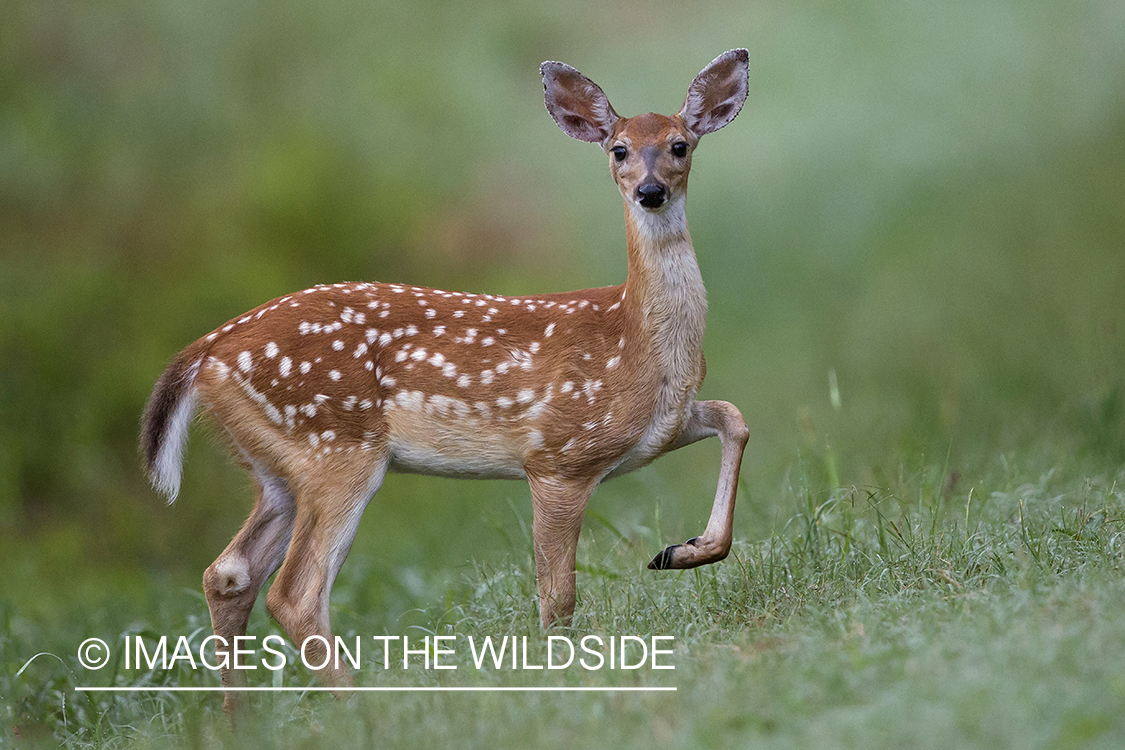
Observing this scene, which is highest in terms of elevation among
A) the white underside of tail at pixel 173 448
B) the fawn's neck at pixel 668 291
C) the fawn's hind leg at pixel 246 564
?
the fawn's neck at pixel 668 291

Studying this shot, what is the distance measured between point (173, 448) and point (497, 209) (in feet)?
22.4

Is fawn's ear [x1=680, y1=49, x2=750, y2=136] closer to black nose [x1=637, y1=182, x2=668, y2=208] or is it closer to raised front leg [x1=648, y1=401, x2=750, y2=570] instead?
black nose [x1=637, y1=182, x2=668, y2=208]

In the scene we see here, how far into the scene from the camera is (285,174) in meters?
11.0

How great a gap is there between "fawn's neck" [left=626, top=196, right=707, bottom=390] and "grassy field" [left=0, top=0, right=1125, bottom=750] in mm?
849

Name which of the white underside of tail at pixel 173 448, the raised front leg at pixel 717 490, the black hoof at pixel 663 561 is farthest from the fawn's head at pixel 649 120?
the white underside of tail at pixel 173 448

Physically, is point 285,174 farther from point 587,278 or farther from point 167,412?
point 167,412

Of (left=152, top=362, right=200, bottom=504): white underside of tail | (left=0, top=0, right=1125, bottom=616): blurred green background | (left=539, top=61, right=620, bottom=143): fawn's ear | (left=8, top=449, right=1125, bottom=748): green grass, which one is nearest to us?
(left=8, top=449, right=1125, bottom=748): green grass

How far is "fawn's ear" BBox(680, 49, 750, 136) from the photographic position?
15.8 ft

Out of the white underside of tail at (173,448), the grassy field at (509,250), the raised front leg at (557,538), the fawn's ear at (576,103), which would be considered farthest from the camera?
the grassy field at (509,250)

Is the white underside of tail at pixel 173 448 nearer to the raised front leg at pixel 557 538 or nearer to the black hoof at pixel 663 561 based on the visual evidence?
the raised front leg at pixel 557 538

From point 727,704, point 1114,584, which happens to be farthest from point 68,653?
point 1114,584

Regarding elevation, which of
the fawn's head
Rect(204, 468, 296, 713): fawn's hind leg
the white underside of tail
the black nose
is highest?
the fawn's head

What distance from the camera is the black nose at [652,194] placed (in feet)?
14.3

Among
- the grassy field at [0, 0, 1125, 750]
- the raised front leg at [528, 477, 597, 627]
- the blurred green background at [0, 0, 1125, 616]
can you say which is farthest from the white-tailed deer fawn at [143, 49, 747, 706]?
the blurred green background at [0, 0, 1125, 616]
